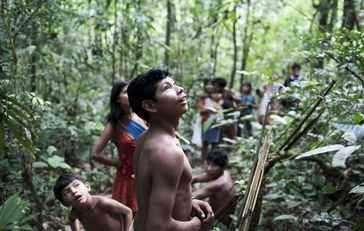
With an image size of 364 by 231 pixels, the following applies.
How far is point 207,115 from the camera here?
711cm

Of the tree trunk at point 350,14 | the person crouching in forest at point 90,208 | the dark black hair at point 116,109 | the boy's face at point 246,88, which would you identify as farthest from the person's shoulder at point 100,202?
the boy's face at point 246,88

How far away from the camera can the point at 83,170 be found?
6.29 m

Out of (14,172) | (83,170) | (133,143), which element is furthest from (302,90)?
(83,170)

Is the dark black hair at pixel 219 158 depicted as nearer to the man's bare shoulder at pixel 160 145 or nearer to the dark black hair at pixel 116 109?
the dark black hair at pixel 116 109

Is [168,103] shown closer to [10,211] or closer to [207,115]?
[10,211]

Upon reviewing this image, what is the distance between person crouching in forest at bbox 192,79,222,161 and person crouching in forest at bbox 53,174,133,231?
3.64 metres

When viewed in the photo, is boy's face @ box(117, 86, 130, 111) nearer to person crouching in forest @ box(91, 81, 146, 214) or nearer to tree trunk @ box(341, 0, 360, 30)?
person crouching in forest @ box(91, 81, 146, 214)

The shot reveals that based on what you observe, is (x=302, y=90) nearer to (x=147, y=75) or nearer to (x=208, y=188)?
(x=208, y=188)

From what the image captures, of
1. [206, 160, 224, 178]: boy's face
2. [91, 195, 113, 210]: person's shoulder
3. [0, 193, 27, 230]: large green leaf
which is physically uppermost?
[91, 195, 113, 210]: person's shoulder

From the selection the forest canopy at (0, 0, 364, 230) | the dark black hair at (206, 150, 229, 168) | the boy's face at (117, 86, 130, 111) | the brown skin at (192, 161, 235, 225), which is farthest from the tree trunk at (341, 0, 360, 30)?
the boy's face at (117, 86, 130, 111)

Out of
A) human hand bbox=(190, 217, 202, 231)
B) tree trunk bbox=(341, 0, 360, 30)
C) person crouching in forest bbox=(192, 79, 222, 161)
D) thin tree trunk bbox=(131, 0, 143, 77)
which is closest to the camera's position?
human hand bbox=(190, 217, 202, 231)

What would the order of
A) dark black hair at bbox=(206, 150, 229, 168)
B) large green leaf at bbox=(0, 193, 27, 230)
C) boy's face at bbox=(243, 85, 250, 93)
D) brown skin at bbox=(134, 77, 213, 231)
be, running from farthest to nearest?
boy's face at bbox=(243, 85, 250, 93) < dark black hair at bbox=(206, 150, 229, 168) < large green leaf at bbox=(0, 193, 27, 230) < brown skin at bbox=(134, 77, 213, 231)

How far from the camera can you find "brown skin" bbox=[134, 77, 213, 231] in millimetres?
1916

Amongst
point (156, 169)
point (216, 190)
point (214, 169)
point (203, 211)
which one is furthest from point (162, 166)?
point (214, 169)
